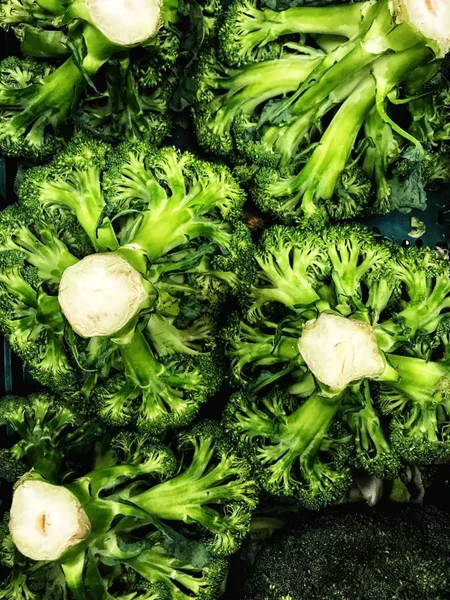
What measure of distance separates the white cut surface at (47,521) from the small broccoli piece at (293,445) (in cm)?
40

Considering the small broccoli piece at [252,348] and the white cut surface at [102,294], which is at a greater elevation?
the white cut surface at [102,294]

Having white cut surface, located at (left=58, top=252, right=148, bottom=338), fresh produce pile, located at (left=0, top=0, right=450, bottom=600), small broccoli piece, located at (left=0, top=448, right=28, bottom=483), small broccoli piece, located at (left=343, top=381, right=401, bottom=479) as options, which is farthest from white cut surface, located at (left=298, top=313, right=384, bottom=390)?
small broccoli piece, located at (left=0, top=448, right=28, bottom=483)

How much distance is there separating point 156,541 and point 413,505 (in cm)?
66

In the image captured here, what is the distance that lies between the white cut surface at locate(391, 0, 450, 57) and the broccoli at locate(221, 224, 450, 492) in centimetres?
44

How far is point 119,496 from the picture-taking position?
1611 mm

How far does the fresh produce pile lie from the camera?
4.94 feet

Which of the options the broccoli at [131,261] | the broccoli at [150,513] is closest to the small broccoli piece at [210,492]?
the broccoli at [150,513]

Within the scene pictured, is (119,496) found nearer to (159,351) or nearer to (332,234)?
(159,351)

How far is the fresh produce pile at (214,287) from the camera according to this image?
59.3 inches

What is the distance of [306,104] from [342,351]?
53cm

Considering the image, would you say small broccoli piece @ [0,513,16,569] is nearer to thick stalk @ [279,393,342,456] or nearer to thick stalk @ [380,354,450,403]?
thick stalk @ [279,393,342,456]

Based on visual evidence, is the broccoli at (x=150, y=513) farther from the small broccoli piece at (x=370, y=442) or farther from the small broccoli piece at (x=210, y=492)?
the small broccoli piece at (x=370, y=442)

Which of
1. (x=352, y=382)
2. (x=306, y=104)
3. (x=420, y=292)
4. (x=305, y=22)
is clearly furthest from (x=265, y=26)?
(x=352, y=382)

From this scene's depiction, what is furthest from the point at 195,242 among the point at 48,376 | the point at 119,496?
the point at 119,496
